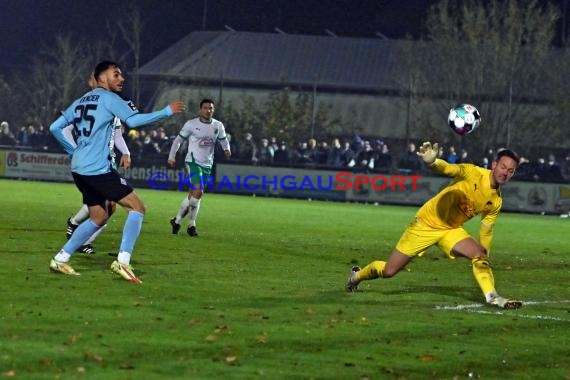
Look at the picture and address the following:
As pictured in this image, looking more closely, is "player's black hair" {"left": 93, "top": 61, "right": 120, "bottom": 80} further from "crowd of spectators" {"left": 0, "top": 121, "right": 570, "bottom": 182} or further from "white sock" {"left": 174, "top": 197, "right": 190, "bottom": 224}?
"crowd of spectators" {"left": 0, "top": 121, "right": 570, "bottom": 182}

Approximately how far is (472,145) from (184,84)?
16201mm

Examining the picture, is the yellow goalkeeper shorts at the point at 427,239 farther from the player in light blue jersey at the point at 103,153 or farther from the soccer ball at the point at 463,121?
the player in light blue jersey at the point at 103,153

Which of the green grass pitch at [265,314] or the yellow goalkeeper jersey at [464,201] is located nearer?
the green grass pitch at [265,314]

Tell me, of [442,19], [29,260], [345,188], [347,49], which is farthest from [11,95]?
[29,260]

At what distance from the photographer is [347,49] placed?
75.1m

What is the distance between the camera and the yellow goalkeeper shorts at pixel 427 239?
14.3 meters

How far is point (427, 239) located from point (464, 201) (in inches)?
21.6

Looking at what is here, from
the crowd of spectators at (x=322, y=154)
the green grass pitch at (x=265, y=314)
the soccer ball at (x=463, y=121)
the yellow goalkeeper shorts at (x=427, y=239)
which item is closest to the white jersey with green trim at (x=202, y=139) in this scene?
the green grass pitch at (x=265, y=314)

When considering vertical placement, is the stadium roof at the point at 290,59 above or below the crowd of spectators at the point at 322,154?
above

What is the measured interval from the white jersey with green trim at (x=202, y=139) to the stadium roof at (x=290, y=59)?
4696 cm

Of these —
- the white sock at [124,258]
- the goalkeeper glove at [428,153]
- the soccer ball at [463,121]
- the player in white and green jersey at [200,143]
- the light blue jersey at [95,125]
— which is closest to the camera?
the goalkeeper glove at [428,153]

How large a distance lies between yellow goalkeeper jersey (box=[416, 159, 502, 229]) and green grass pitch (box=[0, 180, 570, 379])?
88 cm

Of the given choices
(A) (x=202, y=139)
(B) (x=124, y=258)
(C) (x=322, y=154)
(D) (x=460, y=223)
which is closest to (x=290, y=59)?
(C) (x=322, y=154)

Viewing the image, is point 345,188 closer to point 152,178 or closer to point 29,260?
point 152,178
